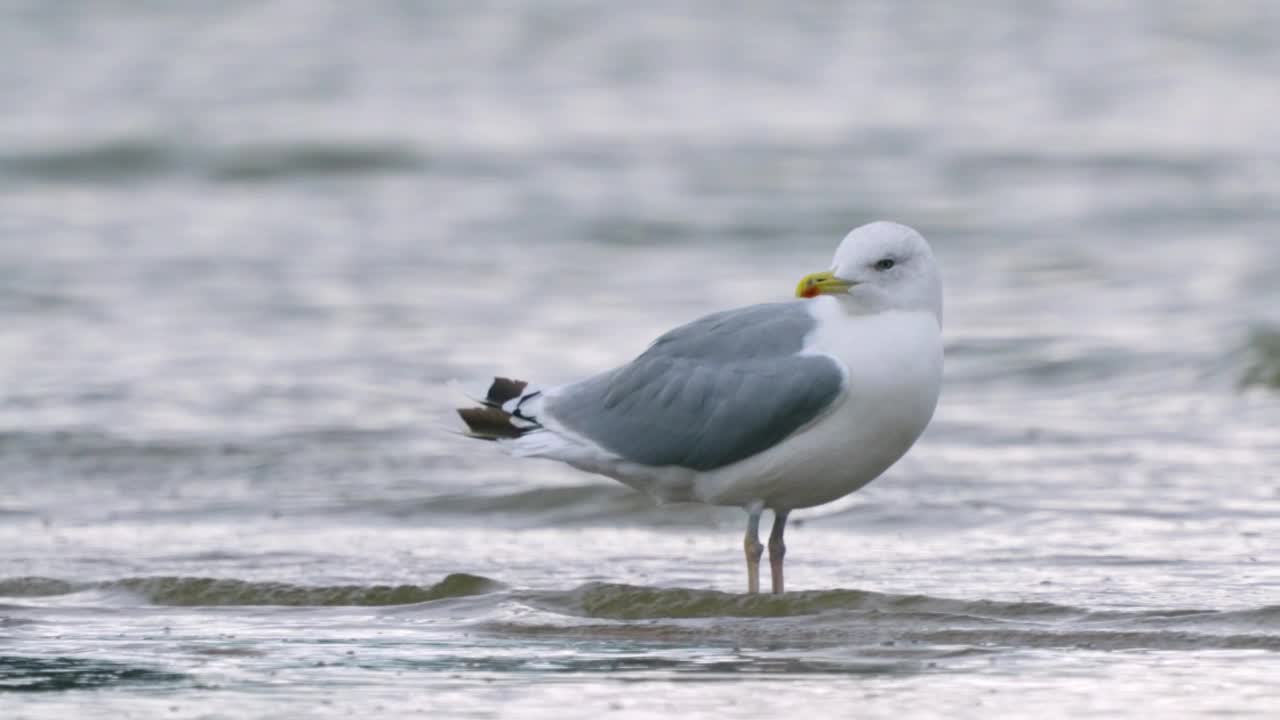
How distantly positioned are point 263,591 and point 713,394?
4.87 ft

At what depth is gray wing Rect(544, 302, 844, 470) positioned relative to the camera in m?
5.38

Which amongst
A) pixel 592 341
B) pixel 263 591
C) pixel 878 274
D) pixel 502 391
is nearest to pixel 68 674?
pixel 263 591

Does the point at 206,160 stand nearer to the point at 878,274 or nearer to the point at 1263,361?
the point at 1263,361

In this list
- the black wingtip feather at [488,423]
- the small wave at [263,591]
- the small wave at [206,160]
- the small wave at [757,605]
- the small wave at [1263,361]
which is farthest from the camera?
the small wave at [206,160]

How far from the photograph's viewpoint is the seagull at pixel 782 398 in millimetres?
5320

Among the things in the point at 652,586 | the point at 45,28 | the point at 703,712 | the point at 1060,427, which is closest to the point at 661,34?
the point at 45,28

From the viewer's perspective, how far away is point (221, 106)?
22.0m

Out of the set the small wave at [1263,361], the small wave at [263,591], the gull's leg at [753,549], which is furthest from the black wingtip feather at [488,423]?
the small wave at [1263,361]

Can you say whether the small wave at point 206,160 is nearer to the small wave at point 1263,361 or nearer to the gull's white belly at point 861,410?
the small wave at point 1263,361

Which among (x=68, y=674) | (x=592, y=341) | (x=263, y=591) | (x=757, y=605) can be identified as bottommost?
(x=68, y=674)

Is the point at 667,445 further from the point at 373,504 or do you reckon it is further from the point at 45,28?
the point at 45,28

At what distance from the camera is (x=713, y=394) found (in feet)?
18.3

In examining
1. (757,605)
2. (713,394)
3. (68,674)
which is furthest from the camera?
(757,605)

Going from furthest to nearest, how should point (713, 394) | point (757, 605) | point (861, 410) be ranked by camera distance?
1. point (757, 605)
2. point (713, 394)
3. point (861, 410)
